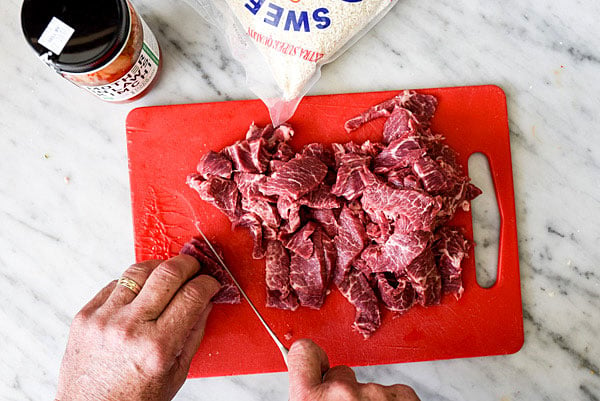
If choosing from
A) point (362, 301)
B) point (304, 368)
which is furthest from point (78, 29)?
point (362, 301)

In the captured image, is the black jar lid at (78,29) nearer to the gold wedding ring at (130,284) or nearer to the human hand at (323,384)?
the gold wedding ring at (130,284)

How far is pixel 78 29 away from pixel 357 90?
3.81 ft

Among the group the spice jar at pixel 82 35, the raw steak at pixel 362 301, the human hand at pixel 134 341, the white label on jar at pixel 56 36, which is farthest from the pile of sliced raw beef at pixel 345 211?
the white label on jar at pixel 56 36

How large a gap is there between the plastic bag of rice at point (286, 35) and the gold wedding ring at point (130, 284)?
2.91ft

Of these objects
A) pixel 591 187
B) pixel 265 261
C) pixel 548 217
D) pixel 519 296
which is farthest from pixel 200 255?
pixel 591 187

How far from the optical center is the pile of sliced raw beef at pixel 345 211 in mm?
2029

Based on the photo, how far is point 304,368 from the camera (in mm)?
1576

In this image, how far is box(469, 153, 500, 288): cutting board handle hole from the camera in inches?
87.1

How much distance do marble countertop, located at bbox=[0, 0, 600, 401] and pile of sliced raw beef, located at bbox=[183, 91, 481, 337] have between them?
24 centimetres

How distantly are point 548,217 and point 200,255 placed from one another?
1.57 m

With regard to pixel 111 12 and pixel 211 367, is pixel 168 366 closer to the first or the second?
pixel 211 367

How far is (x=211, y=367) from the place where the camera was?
7.09 ft

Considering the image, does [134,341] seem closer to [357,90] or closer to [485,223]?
[357,90]

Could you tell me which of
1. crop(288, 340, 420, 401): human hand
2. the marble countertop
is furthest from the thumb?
the marble countertop
